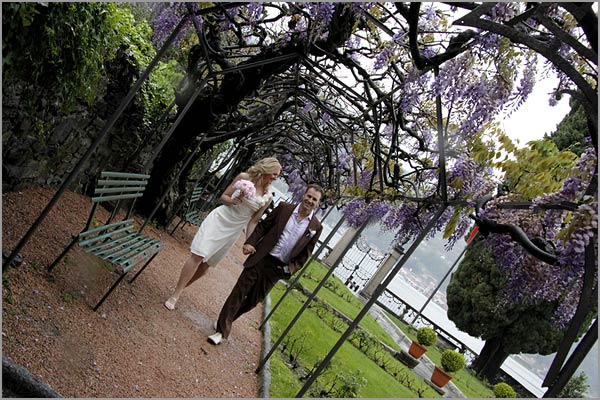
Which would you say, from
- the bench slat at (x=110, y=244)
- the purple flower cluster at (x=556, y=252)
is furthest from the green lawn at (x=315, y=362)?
the purple flower cluster at (x=556, y=252)

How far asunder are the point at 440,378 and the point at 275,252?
657cm

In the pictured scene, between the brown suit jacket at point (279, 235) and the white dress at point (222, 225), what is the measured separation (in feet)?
0.65

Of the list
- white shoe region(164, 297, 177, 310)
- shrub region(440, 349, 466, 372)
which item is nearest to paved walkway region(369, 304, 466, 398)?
shrub region(440, 349, 466, 372)

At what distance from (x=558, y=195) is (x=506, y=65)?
47.6 inches

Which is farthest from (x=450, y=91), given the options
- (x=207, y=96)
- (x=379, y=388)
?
(x=379, y=388)

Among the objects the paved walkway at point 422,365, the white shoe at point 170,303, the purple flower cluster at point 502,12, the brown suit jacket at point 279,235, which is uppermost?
the purple flower cluster at point 502,12

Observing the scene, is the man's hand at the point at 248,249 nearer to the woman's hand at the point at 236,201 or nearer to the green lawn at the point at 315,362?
the woman's hand at the point at 236,201

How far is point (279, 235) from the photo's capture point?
4543 millimetres

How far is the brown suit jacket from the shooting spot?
4.55 meters

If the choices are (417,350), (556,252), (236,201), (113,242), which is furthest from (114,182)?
(417,350)

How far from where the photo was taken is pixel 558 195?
2.30 meters

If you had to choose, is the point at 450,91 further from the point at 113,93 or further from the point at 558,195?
the point at 113,93

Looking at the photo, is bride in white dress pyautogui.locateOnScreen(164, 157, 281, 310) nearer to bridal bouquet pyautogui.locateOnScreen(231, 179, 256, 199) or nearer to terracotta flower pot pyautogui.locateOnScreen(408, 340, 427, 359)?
bridal bouquet pyautogui.locateOnScreen(231, 179, 256, 199)

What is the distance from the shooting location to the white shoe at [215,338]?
445 centimetres
